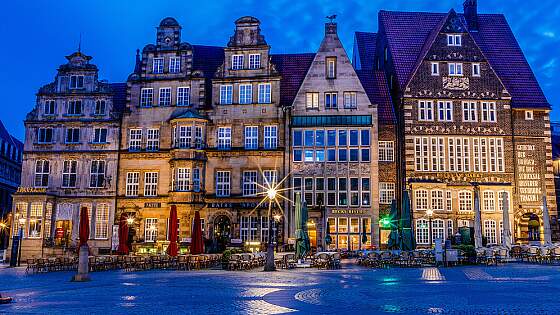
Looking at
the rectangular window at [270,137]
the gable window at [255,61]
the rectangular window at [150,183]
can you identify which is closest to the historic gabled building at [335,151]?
the rectangular window at [270,137]

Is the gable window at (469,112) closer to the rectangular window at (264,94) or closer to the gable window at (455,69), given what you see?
the gable window at (455,69)

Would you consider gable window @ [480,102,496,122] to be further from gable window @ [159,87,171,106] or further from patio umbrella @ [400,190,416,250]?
gable window @ [159,87,171,106]

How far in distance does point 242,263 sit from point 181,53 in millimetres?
22314

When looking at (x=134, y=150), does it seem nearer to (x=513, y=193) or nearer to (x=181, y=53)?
(x=181, y=53)

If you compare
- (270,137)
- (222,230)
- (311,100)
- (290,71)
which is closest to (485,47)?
(311,100)

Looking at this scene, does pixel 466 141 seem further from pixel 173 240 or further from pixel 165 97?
pixel 173 240

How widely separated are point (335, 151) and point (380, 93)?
755cm

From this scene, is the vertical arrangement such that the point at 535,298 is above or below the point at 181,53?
below

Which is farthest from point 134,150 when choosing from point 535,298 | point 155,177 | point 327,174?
point 535,298

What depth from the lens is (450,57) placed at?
44.7 m

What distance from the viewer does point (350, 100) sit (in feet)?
145

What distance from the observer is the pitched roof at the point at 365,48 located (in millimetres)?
56781

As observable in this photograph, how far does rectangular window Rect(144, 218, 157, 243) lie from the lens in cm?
4400

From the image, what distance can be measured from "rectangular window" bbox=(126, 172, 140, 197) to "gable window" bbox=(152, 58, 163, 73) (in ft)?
27.3
